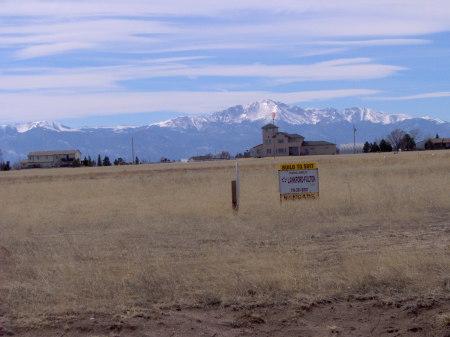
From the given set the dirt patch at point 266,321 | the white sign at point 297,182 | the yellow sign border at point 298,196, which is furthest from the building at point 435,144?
the dirt patch at point 266,321

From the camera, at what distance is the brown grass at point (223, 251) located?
7953 millimetres

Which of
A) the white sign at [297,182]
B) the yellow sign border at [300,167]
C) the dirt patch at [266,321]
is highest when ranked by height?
the yellow sign border at [300,167]

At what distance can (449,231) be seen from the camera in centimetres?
A: 1262

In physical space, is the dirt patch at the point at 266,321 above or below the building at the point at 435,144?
below

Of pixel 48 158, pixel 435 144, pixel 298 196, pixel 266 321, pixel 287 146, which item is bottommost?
pixel 266 321

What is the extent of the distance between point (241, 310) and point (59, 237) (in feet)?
26.5

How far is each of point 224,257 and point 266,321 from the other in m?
3.36

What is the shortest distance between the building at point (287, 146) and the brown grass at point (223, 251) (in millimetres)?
92104

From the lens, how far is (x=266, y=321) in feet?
22.8

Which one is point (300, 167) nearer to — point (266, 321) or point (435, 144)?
point (266, 321)

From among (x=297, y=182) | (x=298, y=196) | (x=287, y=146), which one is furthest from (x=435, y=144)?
(x=298, y=196)

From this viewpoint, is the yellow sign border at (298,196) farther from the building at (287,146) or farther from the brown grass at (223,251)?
the building at (287,146)

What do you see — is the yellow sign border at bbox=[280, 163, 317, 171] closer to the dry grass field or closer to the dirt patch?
the dry grass field

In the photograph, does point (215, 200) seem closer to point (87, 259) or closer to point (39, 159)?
point (87, 259)
